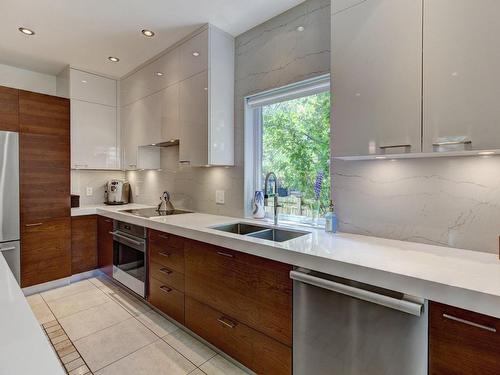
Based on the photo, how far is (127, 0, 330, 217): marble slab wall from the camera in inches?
77.1

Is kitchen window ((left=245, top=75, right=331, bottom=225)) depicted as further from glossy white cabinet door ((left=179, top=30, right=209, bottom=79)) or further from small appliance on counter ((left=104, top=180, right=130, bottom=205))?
small appliance on counter ((left=104, top=180, right=130, bottom=205))

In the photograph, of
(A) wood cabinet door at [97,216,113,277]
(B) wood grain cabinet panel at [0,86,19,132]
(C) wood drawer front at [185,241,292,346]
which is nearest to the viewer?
(C) wood drawer front at [185,241,292,346]

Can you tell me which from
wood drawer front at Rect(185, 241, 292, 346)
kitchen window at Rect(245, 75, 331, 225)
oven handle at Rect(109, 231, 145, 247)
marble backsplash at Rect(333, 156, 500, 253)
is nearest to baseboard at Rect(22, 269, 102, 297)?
oven handle at Rect(109, 231, 145, 247)

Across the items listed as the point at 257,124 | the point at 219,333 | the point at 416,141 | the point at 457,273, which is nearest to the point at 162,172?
the point at 257,124

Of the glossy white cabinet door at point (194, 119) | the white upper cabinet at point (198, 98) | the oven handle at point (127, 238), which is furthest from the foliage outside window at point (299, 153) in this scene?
the oven handle at point (127, 238)

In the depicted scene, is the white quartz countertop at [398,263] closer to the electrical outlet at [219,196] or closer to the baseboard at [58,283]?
the electrical outlet at [219,196]

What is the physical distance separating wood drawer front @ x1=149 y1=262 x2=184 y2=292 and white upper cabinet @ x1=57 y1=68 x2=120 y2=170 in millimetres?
1776

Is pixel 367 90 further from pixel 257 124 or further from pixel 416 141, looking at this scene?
pixel 257 124

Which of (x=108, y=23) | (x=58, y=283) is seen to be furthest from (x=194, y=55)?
(x=58, y=283)

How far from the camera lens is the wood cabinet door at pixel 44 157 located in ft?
8.92

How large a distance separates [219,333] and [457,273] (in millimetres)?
1410

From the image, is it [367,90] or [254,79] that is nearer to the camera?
[367,90]

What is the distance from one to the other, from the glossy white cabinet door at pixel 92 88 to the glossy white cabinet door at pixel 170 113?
114 centimetres

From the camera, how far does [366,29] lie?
1.42 meters
